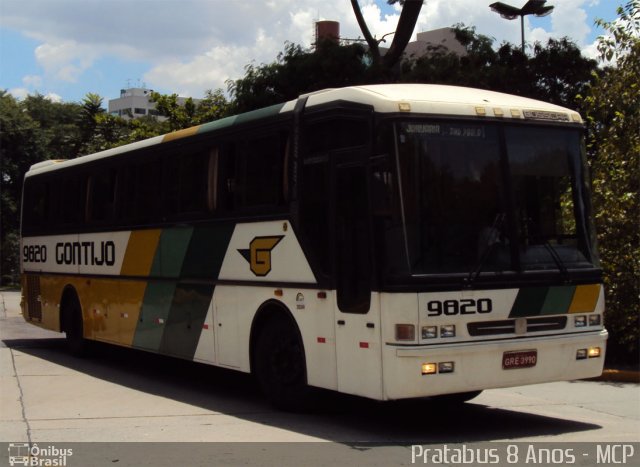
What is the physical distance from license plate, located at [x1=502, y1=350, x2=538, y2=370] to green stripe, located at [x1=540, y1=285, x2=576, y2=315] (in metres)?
0.45

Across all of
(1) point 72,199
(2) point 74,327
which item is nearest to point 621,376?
(2) point 74,327

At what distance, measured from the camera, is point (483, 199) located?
28.2 ft

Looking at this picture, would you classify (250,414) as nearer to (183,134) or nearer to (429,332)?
(429,332)

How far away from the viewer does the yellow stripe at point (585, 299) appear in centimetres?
896

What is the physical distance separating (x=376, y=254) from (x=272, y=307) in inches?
83.1

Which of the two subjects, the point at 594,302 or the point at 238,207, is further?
the point at 238,207

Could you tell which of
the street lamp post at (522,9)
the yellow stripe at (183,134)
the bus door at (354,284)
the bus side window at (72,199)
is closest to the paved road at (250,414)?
the bus door at (354,284)

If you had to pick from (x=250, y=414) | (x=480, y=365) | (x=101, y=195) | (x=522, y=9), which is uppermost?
(x=522, y=9)

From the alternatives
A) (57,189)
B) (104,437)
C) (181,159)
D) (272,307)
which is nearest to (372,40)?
(57,189)

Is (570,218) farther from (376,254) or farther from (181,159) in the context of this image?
(181,159)

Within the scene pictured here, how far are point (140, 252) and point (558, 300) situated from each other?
6677 millimetres

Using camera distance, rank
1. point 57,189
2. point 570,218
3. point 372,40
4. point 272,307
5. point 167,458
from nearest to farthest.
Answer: point 167,458
point 570,218
point 272,307
point 57,189
point 372,40

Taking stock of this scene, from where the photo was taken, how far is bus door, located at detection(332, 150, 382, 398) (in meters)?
8.37

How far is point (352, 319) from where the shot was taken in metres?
8.62
